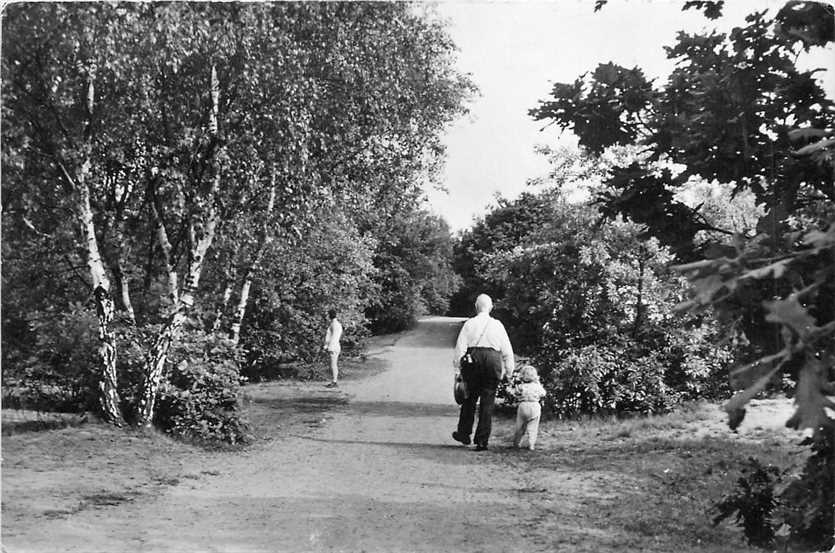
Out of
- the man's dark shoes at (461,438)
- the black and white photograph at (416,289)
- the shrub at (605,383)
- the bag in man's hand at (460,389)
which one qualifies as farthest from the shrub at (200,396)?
the shrub at (605,383)

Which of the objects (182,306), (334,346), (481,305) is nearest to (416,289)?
(481,305)

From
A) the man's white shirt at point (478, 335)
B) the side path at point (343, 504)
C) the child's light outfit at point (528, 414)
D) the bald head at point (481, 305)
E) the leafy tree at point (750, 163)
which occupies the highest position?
the leafy tree at point (750, 163)

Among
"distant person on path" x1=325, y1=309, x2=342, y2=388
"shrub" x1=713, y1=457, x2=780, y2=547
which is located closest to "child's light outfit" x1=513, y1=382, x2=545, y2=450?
"shrub" x1=713, y1=457, x2=780, y2=547

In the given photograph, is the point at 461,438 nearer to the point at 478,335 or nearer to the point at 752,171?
the point at 478,335

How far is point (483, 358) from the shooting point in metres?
7.17

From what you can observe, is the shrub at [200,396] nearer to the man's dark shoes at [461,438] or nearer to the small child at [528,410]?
the man's dark shoes at [461,438]

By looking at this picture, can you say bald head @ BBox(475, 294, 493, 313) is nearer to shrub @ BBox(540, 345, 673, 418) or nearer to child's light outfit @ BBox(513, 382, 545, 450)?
child's light outfit @ BBox(513, 382, 545, 450)

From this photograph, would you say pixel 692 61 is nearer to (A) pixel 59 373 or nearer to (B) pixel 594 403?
(B) pixel 594 403

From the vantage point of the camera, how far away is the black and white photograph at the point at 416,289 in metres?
3.95

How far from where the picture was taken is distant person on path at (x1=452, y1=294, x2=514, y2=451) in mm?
7176

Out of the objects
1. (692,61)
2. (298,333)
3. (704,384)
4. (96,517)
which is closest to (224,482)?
(96,517)

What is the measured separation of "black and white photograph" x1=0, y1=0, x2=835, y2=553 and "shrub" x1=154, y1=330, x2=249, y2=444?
36 millimetres

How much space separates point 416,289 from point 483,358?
1.42 meters

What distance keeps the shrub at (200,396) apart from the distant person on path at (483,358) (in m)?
2.70
